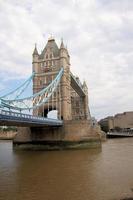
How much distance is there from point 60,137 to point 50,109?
389 inches

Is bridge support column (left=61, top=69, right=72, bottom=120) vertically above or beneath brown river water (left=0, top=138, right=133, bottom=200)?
above

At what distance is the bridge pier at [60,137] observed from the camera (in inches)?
1293

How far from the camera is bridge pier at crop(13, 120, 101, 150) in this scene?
32844mm

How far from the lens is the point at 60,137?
33844 millimetres

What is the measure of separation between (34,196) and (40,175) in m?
4.34

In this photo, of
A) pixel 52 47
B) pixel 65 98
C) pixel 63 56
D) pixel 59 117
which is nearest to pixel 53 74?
pixel 63 56

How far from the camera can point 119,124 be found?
90.2m

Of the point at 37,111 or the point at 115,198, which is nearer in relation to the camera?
the point at 115,198

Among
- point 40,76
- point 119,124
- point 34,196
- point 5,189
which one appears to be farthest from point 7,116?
point 119,124

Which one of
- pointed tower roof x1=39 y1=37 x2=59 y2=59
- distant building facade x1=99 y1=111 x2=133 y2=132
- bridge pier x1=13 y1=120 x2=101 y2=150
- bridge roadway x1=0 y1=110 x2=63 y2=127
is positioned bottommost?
bridge pier x1=13 y1=120 x2=101 y2=150

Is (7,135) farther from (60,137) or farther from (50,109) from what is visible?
(60,137)

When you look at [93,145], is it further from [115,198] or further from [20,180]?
[115,198]

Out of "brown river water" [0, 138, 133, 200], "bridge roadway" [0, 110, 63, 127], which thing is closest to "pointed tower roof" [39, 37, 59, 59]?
"bridge roadway" [0, 110, 63, 127]

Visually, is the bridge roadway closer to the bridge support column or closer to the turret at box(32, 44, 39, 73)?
the bridge support column
